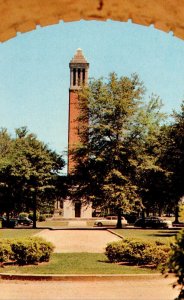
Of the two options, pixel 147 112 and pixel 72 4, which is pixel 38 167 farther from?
pixel 72 4

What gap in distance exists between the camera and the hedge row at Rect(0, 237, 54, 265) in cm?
1477

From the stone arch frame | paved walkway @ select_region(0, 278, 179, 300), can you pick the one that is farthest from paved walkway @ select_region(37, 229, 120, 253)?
the stone arch frame

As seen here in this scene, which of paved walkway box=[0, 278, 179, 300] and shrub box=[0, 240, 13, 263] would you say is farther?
shrub box=[0, 240, 13, 263]

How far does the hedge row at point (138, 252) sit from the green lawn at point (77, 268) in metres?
0.58

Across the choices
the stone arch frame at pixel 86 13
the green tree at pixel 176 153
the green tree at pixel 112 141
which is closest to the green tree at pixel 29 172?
the green tree at pixel 112 141

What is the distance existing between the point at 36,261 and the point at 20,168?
29.5 m

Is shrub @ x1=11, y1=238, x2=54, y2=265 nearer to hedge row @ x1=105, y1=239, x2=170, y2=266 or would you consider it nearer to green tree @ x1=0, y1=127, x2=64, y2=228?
hedge row @ x1=105, y1=239, x2=170, y2=266

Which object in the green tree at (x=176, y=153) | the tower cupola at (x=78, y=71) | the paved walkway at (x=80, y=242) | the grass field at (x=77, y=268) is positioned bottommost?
the paved walkway at (x=80, y=242)

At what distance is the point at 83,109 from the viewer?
150ft

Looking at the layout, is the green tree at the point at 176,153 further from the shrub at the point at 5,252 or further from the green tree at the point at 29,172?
the shrub at the point at 5,252

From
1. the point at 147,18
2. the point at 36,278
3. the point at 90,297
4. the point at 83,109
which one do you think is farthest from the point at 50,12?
the point at 83,109

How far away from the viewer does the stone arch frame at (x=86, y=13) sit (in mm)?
4324

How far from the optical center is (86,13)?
464cm

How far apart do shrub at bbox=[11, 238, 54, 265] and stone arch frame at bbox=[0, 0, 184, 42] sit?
11.4 m
